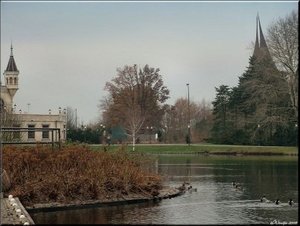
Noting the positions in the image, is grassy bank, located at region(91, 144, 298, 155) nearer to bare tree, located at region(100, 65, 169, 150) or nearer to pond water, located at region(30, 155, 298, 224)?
bare tree, located at region(100, 65, 169, 150)

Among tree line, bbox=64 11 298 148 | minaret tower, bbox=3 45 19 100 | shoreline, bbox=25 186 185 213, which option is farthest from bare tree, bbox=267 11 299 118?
minaret tower, bbox=3 45 19 100

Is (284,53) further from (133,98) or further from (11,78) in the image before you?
(11,78)

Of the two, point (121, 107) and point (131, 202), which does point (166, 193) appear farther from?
point (121, 107)

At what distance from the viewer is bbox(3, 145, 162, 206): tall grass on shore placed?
1323 centimetres

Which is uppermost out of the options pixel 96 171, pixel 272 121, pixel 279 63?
pixel 279 63

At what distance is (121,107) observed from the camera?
50.5 metres

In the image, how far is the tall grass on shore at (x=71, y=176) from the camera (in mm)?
13234

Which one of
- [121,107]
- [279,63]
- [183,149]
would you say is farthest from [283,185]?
[121,107]

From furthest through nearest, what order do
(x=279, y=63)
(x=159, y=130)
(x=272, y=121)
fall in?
(x=159, y=130), (x=272, y=121), (x=279, y=63)

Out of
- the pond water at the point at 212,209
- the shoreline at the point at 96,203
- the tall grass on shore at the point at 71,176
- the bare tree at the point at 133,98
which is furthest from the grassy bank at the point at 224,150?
the shoreline at the point at 96,203

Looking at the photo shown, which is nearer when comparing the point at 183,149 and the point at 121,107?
the point at 183,149

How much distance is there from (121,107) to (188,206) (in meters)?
38.3

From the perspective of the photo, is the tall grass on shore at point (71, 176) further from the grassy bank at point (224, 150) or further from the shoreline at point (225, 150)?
the grassy bank at point (224, 150)

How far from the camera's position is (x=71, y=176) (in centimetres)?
1364
